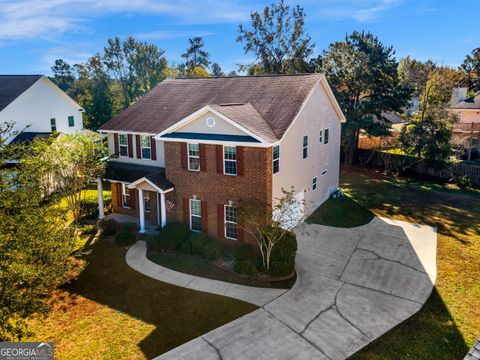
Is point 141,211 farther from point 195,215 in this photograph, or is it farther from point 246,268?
point 246,268

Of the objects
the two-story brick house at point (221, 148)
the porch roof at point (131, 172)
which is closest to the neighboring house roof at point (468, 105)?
the two-story brick house at point (221, 148)

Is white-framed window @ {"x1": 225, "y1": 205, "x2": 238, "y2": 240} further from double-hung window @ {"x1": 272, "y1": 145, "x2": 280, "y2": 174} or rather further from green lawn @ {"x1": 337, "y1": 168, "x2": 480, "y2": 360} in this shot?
green lawn @ {"x1": 337, "y1": 168, "x2": 480, "y2": 360}

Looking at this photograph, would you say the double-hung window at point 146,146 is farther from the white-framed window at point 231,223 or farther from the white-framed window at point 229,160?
the white-framed window at point 231,223

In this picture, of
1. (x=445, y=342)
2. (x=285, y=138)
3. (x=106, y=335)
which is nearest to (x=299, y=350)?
(x=445, y=342)

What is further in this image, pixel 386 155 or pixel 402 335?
pixel 386 155

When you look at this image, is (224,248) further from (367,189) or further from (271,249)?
(367,189)

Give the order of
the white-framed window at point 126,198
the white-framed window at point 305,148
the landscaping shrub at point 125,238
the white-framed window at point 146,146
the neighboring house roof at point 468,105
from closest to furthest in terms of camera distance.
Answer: the landscaping shrub at point 125,238 < the white-framed window at point 305,148 < the white-framed window at point 146,146 < the white-framed window at point 126,198 < the neighboring house roof at point 468,105
